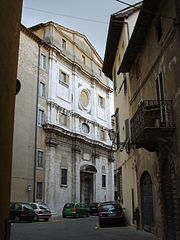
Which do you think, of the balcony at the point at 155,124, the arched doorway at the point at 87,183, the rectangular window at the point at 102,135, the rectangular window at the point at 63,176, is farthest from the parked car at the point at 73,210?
the balcony at the point at 155,124

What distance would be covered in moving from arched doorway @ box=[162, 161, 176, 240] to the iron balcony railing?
61.1 inches

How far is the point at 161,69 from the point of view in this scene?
1177cm

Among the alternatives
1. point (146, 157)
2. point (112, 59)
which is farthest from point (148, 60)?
point (112, 59)

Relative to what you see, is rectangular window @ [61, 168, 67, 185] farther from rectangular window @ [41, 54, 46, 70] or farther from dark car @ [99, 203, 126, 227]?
dark car @ [99, 203, 126, 227]

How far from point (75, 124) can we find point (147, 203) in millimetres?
23621

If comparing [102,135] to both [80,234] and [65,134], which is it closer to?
[65,134]

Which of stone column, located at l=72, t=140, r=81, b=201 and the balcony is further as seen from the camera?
stone column, located at l=72, t=140, r=81, b=201

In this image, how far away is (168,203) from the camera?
37.5 feet

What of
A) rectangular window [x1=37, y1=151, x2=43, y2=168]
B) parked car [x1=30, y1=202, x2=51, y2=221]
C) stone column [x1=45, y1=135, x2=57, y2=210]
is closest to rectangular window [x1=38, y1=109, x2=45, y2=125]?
stone column [x1=45, y1=135, x2=57, y2=210]

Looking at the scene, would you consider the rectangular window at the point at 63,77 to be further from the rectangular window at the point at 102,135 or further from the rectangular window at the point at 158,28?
the rectangular window at the point at 158,28

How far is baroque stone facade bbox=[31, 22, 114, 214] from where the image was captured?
109 ft

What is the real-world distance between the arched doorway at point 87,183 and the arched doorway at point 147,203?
74.0ft

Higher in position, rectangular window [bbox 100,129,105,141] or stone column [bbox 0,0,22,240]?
rectangular window [bbox 100,129,105,141]

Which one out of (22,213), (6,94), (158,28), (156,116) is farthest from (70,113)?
(6,94)
